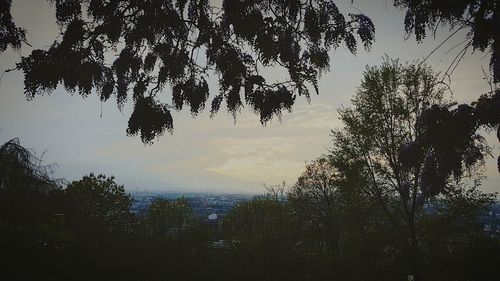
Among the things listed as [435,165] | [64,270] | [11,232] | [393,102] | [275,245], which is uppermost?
[393,102]

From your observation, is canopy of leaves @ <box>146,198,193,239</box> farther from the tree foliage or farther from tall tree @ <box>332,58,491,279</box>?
tall tree @ <box>332,58,491,279</box>

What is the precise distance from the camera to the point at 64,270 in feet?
42.3

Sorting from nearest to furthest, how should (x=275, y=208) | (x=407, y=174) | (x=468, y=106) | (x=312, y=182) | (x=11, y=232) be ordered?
(x=468, y=106), (x=11, y=232), (x=407, y=174), (x=312, y=182), (x=275, y=208)

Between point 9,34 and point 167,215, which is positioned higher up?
point 9,34

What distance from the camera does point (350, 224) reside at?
22.9 m

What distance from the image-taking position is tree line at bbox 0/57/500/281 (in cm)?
1005

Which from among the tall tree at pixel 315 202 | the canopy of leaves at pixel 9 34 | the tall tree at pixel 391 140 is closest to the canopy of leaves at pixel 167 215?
the tall tree at pixel 315 202

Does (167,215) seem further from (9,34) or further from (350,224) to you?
(9,34)

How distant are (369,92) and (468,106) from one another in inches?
509

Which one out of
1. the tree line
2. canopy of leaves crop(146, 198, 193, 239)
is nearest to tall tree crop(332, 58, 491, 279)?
the tree line

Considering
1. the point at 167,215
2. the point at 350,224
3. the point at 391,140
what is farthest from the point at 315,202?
the point at 167,215

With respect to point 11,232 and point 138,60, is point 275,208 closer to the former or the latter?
point 11,232

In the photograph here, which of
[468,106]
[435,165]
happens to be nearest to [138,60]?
[468,106]

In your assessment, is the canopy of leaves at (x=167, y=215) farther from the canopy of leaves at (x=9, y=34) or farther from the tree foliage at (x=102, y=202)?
the canopy of leaves at (x=9, y=34)
